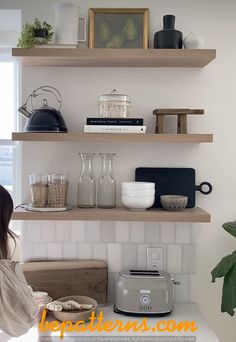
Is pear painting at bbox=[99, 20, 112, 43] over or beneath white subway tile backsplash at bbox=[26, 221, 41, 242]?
over

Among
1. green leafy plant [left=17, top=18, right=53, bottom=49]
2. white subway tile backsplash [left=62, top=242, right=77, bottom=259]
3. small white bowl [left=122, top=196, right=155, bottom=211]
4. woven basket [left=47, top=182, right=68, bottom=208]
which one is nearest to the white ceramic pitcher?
green leafy plant [left=17, top=18, right=53, bottom=49]

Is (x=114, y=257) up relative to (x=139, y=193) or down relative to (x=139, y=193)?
down

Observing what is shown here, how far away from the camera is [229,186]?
2494 mm

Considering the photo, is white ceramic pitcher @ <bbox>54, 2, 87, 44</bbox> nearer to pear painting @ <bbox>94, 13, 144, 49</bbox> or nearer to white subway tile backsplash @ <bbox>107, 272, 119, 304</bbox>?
pear painting @ <bbox>94, 13, 144, 49</bbox>

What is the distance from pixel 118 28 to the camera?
7.88ft

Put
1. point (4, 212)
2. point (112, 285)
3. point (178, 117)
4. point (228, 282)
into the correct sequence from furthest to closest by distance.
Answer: point (112, 285)
point (178, 117)
point (228, 282)
point (4, 212)

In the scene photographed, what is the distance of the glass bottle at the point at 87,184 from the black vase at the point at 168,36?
644 mm

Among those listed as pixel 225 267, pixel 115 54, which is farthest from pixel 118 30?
pixel 225 267

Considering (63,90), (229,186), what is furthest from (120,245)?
(63,90)

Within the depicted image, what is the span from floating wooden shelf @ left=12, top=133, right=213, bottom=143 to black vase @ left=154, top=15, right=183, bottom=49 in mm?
439

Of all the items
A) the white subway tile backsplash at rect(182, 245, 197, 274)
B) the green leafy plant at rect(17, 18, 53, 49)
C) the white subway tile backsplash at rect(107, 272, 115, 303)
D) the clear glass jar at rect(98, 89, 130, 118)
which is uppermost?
the green leafy plant at rect(17, 18, 53, 49)

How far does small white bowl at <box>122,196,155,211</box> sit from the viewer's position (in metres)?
2.29

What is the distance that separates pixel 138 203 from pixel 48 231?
52 centimetres

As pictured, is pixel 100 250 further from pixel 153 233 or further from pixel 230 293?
pixel 230 293
